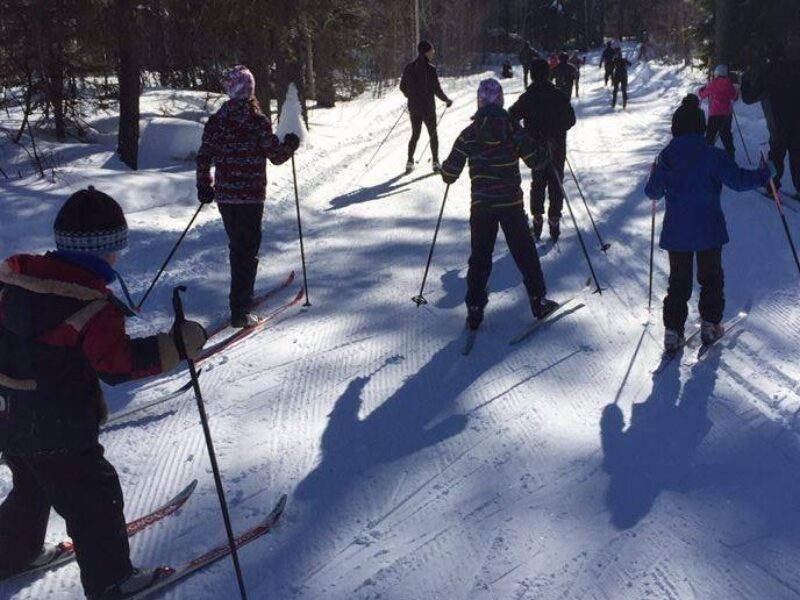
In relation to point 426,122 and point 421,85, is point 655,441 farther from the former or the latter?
point 426,122

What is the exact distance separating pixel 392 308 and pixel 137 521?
3.32 m

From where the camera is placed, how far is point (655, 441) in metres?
4.30

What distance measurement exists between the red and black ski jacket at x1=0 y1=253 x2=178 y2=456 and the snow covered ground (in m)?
0.83

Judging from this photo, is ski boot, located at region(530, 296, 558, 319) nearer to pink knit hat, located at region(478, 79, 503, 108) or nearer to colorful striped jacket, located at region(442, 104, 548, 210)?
colorful striped jacket, located at region(442, 104, 548, 210)

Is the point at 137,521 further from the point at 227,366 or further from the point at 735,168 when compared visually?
the point at 735,168

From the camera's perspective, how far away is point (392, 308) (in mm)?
6680

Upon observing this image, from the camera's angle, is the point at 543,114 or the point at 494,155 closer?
the point at 494,155

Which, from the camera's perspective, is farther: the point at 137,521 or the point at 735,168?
the point at 735,168

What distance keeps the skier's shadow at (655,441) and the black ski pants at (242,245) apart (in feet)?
9.66

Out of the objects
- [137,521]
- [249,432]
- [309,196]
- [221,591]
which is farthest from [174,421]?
[309,196]

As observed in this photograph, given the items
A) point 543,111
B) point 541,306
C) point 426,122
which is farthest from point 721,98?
point 541,306

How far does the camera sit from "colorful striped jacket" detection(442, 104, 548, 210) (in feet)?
18.7

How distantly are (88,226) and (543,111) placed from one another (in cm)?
557

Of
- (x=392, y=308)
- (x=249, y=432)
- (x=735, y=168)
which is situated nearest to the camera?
(x=249, y=432)
